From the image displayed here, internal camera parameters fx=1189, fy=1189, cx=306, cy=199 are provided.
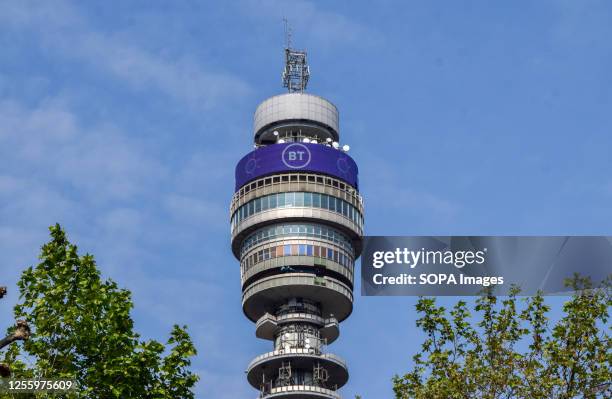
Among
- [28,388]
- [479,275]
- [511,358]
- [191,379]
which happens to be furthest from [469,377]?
[479,275]

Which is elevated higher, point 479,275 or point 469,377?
point 479,275

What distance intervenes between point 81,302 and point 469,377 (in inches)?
837

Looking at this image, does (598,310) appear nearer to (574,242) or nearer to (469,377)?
(469,377)

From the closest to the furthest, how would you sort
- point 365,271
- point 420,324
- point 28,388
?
point 28,388, point 420,324, point 365,271

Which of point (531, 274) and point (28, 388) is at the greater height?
point (531, 274)

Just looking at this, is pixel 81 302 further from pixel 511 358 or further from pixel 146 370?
pixel 511 358

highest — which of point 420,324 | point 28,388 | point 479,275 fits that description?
point 479,275

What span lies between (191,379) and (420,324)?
1324cm

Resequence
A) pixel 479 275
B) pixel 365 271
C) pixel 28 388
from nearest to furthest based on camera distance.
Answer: pixel 28 388 < pixel 479 275 < pixel 365 271

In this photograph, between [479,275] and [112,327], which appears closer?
[112,327]

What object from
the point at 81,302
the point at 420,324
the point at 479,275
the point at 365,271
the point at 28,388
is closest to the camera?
the point at 28,388

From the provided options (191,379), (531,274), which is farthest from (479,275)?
(191,379)

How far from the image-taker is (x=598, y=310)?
5694 centimetres

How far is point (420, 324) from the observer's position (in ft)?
196
